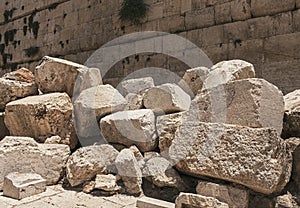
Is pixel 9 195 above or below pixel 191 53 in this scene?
below

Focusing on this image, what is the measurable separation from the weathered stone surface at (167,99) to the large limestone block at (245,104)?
50cm

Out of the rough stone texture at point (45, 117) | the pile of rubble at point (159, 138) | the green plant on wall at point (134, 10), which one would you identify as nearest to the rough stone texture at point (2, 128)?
the pile of rubble at point (159, 138)

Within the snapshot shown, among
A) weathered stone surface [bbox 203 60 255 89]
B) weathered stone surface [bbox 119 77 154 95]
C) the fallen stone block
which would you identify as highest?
weathered stone surface [bbox 203 60 255 89]

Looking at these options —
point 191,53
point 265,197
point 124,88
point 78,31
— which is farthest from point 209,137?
point 78,31

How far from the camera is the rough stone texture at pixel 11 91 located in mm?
4181

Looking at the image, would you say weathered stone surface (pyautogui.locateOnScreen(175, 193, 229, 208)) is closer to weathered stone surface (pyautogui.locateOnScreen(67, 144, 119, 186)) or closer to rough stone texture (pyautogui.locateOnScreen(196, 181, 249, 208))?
rough stone texture (pyautogui.locateOnScreen(196, 181, 249, 208))

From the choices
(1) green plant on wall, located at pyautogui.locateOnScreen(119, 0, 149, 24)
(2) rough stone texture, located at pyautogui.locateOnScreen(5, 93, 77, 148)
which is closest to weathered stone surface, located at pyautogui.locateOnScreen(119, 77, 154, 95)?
(2) rough stone texture, located at pyautogui.locateOnScreen(5, 93, 77, 148)

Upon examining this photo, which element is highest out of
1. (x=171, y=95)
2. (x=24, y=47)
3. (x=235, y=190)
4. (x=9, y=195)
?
(x=24, y=47)

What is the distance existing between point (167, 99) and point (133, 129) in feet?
1.63

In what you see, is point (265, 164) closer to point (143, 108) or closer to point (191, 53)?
point (143, 108)

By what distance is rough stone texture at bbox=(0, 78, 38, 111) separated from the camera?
418cm

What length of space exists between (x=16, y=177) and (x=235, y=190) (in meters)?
2.14

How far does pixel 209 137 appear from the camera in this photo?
2.46 meters

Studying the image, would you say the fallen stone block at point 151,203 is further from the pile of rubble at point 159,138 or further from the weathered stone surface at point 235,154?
the weathered stone surface at point 235,154
